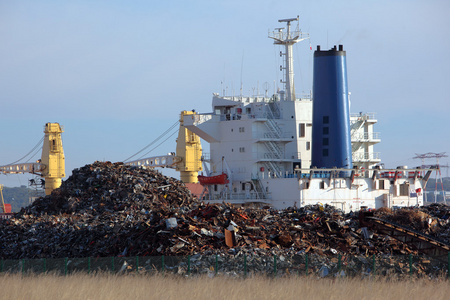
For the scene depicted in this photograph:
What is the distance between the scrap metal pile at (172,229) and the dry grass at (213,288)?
11.7 feet

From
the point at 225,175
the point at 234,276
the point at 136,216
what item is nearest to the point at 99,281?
the point at 234,276

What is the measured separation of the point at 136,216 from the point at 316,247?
8.63 meters

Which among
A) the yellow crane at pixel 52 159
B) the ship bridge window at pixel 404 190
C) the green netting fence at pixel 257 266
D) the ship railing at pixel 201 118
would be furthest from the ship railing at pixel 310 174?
the yellow crane at pixel 52 159

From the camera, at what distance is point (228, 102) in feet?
156

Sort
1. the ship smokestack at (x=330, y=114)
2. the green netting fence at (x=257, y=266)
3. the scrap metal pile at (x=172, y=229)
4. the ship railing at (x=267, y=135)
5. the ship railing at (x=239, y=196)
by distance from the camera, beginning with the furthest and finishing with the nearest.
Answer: the ship railing at (x=267, y=135) → the ship smokestack at (x=330, y=114) → the ship railing at (x=239, y=196) → the scrap metal pile at (x=172, y=229) → the green netting fence at (x=257, y=266)

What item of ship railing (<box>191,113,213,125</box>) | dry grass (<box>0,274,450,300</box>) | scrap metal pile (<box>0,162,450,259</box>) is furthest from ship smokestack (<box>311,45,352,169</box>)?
dry grass (<box>0,274,450,300</box>)

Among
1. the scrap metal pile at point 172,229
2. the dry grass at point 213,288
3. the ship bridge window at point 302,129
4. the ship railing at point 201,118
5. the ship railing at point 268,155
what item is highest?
the ship railing at point 201,118

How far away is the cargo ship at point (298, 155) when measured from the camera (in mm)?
43844

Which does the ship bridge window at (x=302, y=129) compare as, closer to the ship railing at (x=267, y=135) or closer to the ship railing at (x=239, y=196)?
the ship railing at (x=267, y=135)

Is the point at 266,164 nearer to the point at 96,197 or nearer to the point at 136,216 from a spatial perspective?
the point at 96,197

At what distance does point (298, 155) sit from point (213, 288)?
28.1 metres

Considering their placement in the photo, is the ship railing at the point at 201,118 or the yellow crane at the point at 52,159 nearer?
the ship railing at the point at 201,118

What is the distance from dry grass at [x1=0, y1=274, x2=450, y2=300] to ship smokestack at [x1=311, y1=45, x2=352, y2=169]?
23772 mm

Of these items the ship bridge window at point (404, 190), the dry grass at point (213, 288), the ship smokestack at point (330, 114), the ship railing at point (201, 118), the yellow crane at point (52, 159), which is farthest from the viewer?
the yellow crane at point (52, 159)
